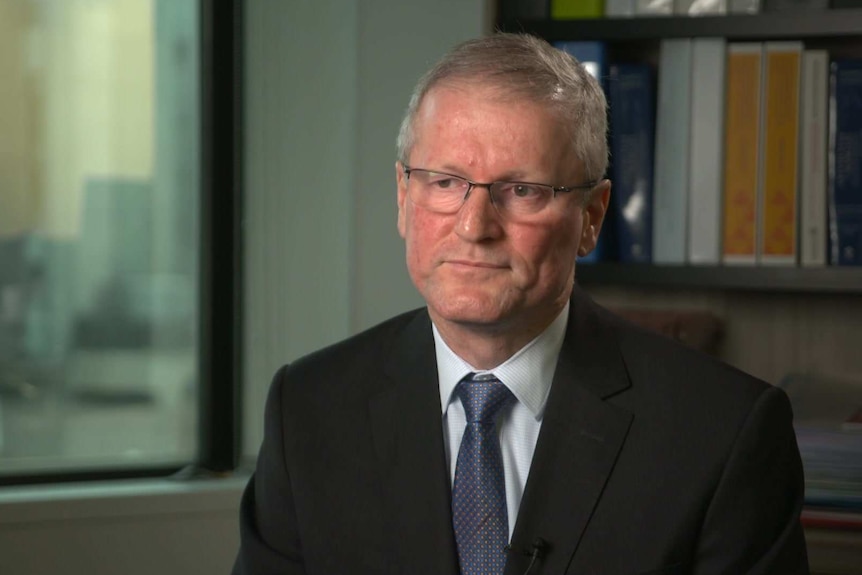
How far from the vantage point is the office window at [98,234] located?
2246mm

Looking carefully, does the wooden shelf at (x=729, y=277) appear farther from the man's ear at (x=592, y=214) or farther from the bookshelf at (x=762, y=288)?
the man's ear at (x=592, y=214)

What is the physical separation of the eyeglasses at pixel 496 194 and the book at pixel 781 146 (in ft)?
2.76

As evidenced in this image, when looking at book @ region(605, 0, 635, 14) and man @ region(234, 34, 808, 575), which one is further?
book @ region(605, 0, 635, 14)

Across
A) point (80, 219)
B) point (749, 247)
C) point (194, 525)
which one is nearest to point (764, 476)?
point (749, 247)

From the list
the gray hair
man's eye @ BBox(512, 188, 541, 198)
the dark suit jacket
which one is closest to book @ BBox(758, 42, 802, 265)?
the dark suit jacket

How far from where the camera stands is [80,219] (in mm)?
2295

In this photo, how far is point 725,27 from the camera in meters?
2.12

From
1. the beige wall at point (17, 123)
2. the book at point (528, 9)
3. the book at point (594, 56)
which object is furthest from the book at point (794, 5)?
the beige wall at point (17, 123)

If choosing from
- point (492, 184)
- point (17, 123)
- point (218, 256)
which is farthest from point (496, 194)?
point (17, 123)

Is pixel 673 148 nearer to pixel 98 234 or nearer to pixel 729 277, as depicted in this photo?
pixel 729 277

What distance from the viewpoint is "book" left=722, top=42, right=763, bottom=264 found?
2.11m

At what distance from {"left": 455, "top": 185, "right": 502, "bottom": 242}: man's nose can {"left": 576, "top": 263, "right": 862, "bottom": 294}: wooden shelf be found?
862 millimetres

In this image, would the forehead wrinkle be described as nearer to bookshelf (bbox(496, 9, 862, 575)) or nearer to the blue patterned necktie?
the blue patterned necktie

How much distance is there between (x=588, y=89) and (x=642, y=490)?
50 centimetres
